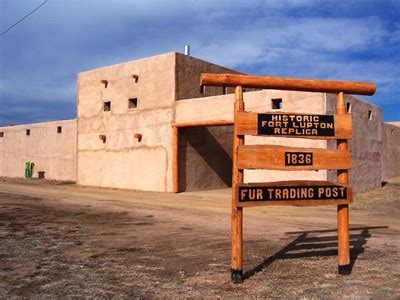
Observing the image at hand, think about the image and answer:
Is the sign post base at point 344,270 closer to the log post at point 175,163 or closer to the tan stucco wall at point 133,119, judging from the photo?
the log post at point 175,163

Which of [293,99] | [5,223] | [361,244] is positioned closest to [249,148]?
[361,244]

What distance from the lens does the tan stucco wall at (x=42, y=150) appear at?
27656mm

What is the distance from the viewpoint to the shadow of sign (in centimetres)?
594

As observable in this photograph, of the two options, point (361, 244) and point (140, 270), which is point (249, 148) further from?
point (361, 244)

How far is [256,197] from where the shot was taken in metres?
4.91

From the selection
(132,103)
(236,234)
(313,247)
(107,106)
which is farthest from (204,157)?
(236,234)

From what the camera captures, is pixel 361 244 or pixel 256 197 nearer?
pixel 256 197

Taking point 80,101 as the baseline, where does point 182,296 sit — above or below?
below

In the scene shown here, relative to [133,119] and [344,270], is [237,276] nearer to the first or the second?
[344,270]

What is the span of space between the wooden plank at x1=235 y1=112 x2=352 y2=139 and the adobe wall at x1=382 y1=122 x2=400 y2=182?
19398mm

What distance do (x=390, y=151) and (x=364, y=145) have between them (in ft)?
23.9

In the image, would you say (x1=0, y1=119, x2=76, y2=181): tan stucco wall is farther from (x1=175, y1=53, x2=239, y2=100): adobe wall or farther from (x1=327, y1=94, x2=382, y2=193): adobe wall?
(x1=327, y1=94, x2=382, y2=193): adobe wall

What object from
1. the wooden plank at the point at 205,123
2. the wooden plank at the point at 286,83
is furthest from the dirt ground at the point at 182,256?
the wooden plank at the point at 205,123

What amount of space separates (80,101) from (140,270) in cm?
2101
